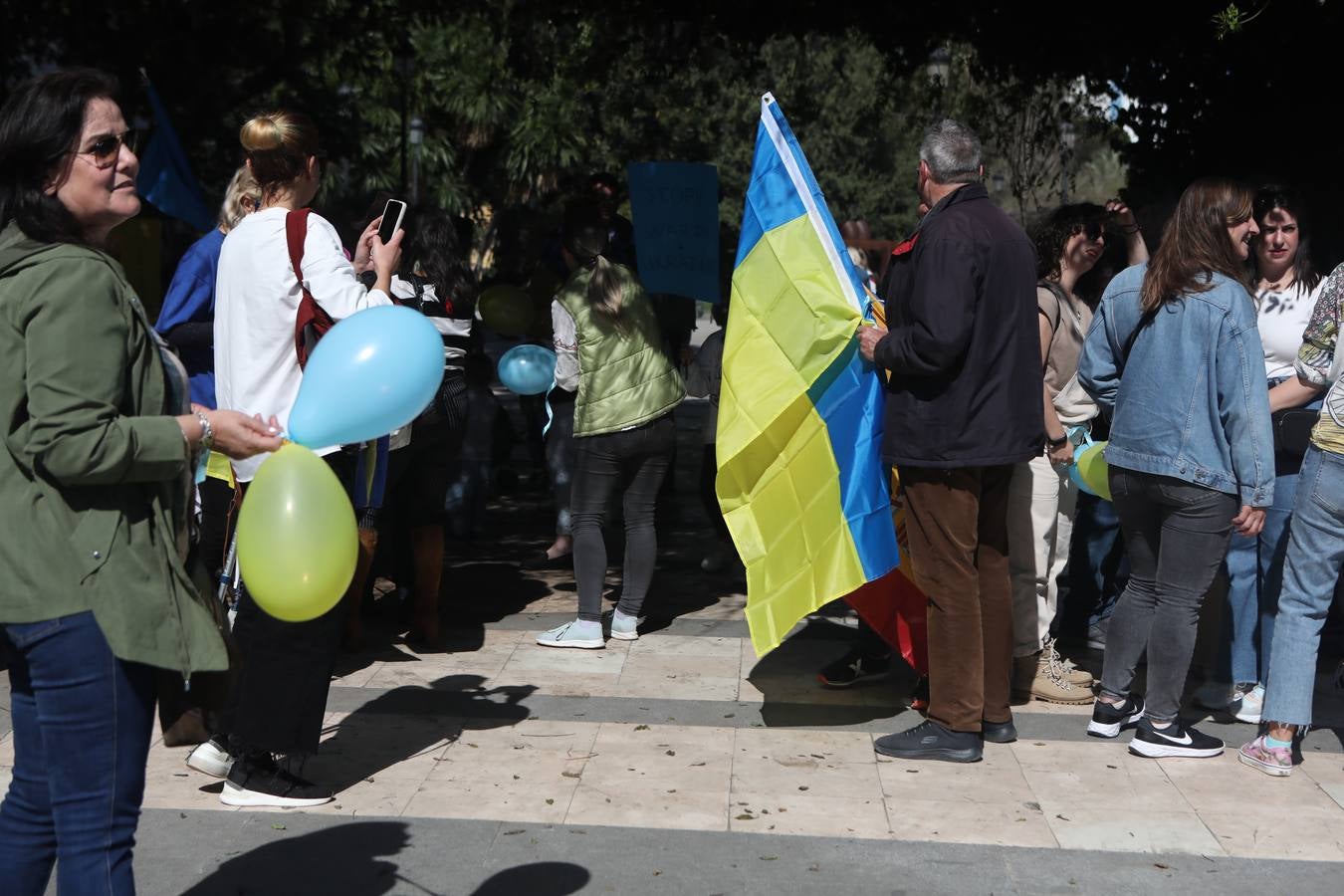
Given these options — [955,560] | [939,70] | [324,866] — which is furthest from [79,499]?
[939,70]

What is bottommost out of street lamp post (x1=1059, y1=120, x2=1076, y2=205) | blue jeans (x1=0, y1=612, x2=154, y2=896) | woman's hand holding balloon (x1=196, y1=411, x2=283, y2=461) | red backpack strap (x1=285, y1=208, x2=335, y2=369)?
blue jeans (x1=0, y1=612, x2=154, y2=896)

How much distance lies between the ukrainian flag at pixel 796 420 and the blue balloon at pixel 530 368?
3103 millimetres

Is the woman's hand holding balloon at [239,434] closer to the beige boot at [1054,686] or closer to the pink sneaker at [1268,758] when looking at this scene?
the pink sneaker at [1268,758]

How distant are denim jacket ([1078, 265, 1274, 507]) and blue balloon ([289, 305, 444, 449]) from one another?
2701mm

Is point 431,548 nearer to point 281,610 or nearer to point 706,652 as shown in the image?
point 706,652

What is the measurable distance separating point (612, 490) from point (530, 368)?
201cm

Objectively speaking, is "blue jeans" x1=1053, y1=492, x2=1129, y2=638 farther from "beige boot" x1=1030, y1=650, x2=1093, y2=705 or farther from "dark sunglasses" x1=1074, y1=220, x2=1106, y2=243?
"dark sunglasses" x1=1074, y1=220, x2=1106, y2=243

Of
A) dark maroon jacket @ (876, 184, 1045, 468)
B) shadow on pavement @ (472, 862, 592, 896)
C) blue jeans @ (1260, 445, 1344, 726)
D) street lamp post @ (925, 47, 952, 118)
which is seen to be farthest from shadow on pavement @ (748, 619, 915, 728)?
street lamp post @ (925, 47, 952, 118)

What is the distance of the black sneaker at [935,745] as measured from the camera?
5.06m

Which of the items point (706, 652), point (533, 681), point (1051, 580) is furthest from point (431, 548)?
point (1051, 580)

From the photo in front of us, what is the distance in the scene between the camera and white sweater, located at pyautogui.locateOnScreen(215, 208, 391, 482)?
4.37m

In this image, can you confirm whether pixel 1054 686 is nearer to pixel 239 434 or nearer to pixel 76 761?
pixel 239 434

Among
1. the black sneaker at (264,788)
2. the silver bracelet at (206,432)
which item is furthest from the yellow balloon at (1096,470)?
the silver bracelet at (206,432)

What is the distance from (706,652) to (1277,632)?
2.39 m
